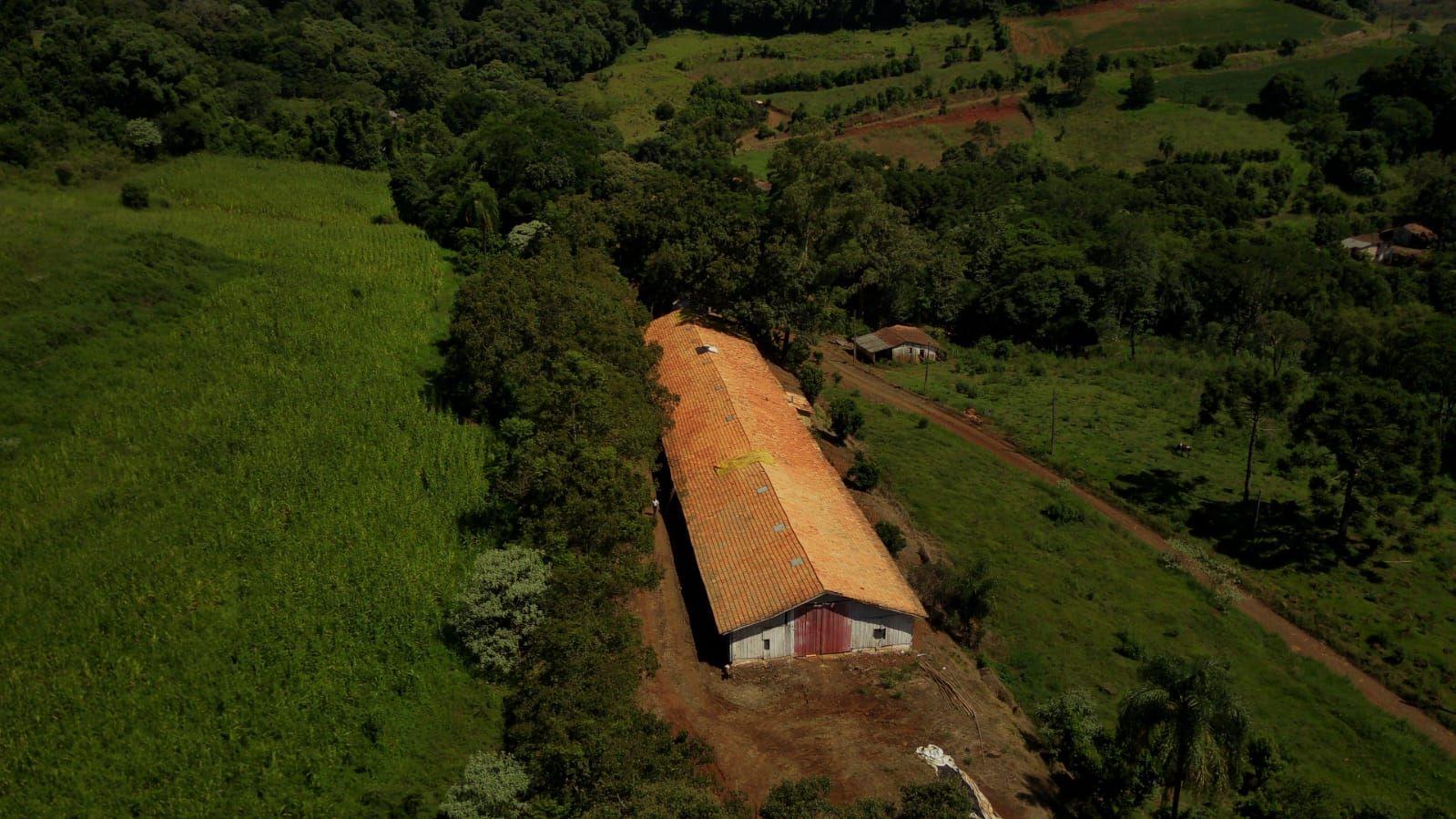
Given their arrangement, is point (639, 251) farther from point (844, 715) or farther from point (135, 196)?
point (844, 715)

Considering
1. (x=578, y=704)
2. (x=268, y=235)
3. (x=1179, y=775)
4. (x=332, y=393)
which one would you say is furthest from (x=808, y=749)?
(x=268, y=235)

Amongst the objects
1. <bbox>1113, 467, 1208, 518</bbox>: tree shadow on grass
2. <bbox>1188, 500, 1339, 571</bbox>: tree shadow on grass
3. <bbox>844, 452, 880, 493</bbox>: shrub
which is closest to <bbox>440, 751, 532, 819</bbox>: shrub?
<bbox>844, 452, 880, 493</bbox>: shrub

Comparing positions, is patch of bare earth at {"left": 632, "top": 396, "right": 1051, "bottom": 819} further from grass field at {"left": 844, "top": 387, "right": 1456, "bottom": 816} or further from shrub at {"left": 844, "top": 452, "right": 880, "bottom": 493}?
shrub at {"left": 844, "top": 452, "right": 880, "bottom": 493}

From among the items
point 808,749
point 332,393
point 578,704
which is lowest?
point 808,749

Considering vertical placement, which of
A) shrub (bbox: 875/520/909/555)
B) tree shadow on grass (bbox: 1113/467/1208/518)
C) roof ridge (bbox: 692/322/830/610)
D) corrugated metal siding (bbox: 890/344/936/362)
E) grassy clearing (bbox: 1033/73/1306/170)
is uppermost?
grassy clearing (bbox: 1033/73/1306/170)

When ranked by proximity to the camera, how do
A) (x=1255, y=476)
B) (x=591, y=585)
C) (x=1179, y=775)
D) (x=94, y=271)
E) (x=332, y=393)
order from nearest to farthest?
(x=1179, y=775) → (x=591, y=585) → (x=332, y=393) → (x=94, y=271) → (x=1255, y=476)

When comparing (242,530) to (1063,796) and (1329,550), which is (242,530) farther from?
(1329,550)

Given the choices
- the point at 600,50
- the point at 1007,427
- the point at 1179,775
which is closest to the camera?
the point at 1179,775
